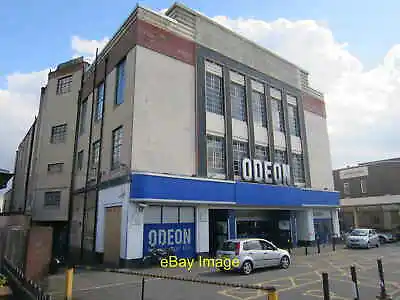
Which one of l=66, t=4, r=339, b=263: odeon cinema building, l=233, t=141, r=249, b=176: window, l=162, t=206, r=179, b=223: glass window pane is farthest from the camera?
l=233, t=141, r=249, b=176: window

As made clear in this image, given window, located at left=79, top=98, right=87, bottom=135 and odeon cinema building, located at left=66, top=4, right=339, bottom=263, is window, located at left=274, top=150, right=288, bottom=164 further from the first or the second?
window, located at left=79, top=98, right=87, bottom=135

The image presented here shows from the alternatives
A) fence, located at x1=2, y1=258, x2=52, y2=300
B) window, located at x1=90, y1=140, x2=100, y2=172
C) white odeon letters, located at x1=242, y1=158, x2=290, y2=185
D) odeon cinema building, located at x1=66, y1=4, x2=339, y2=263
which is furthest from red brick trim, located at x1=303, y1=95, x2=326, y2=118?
fence, located at x1=2, y1=258, x2=52, y2=300

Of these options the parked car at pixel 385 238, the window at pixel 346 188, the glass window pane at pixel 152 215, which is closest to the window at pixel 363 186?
the window at pixel 346 188

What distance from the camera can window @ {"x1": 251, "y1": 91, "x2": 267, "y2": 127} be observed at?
2542 cm

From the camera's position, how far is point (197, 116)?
21047 millimetres

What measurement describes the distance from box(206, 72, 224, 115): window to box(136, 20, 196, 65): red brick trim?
77.0 inches

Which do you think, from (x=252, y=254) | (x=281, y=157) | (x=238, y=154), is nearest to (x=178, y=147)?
(x=238, y=154)

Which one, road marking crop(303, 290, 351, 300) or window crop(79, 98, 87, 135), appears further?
window crop(79, 98, 87, 135)

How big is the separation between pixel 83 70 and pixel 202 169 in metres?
16.2

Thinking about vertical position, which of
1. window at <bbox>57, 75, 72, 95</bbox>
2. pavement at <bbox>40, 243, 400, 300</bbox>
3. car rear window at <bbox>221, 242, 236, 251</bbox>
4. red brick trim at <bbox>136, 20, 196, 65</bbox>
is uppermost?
window at <bbox>57, 75, 72, 95</bbox>

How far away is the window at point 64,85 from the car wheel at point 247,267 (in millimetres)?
23311

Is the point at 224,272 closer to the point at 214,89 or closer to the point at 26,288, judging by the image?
the point at 26,288

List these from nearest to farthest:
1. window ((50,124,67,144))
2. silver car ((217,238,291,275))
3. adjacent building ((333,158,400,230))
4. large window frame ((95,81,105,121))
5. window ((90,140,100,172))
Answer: silver car ((217,238,291,275)) → window ((90,140,100,172)) → large window frame ((95,81,105,121)) → window ((50,124,67,144)) → adjacent building ((333,158,400,230))

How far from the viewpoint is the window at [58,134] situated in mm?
28781
